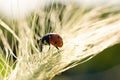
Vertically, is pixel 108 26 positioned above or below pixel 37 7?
below

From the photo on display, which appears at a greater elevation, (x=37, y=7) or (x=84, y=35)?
(x=37, y=7)

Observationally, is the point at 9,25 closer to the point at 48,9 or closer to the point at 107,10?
the point at 48,9

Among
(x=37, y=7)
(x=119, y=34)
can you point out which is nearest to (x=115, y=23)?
(x=119, y=34)

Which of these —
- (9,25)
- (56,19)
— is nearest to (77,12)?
(56,19)

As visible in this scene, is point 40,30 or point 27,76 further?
point 40,30

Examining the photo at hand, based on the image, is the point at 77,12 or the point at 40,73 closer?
the point at 40,73

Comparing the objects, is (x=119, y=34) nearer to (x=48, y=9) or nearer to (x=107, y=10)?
(x=107, y=10)
